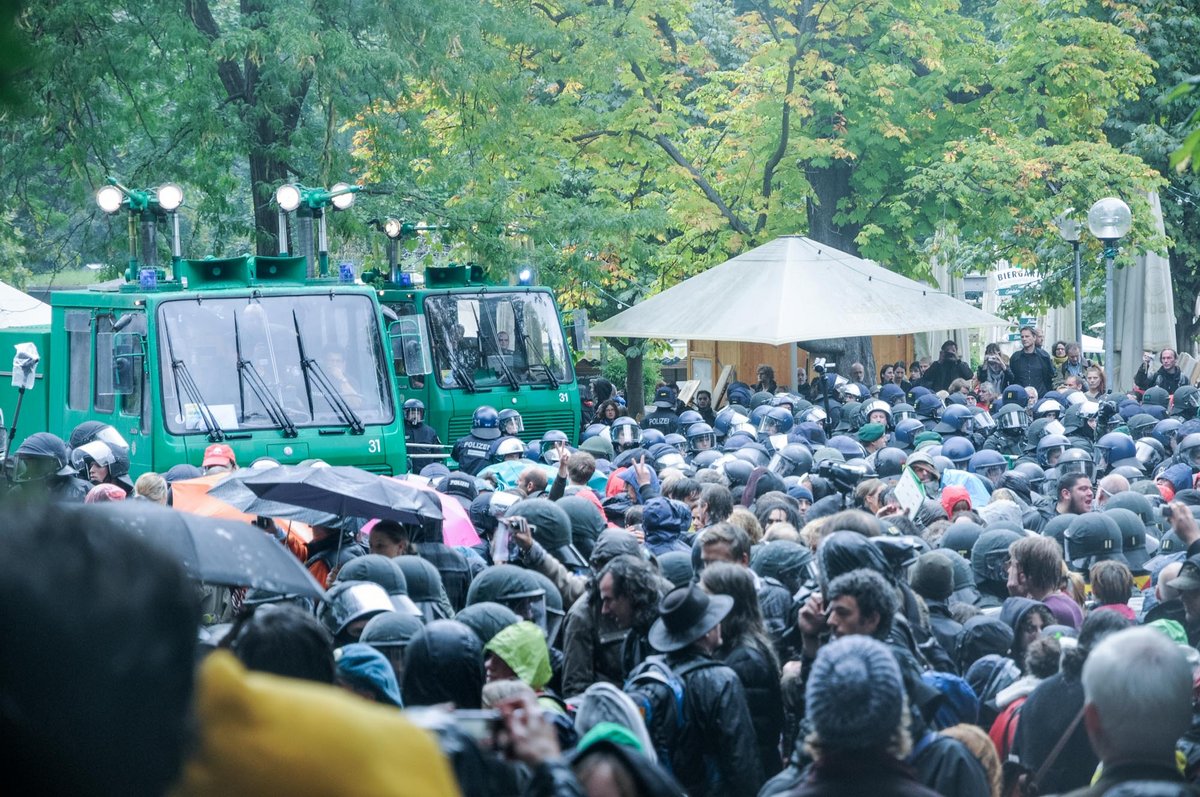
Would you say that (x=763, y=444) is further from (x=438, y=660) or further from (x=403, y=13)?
(x=438, y=660)

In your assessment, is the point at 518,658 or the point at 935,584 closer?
the point at 518,658

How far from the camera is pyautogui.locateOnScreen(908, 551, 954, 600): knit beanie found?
6.88 metres

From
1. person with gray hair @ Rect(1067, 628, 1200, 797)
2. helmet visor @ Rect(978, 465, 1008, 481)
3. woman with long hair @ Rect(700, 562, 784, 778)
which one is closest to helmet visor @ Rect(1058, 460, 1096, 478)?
helmet visor @ Rect(978, 465, 1008, 481)

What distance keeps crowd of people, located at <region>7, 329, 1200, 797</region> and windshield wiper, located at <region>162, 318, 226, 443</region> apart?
49cm

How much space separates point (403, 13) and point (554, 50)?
12.1 ft

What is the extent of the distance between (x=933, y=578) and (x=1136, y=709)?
10.9 feet

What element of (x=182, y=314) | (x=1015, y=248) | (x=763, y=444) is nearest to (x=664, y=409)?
(x=763, y=444)

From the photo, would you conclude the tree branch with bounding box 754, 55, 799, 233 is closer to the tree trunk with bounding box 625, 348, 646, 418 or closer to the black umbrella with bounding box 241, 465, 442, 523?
the tree trunk with bounding box 625, 348, 646, 418

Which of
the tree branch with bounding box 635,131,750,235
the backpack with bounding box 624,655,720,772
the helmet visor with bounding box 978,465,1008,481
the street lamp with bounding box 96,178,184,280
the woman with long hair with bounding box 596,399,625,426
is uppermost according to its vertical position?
the tree branch with bounding box 635,131,750,235

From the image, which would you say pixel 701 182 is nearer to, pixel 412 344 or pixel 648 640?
pixel 412 344

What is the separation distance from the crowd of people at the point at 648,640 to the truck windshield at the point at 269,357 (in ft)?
2.28

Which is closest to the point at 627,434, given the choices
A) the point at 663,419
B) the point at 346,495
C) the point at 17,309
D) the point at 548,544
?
the point at 663,419

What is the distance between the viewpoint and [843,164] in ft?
81.5

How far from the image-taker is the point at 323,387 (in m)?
12.8
